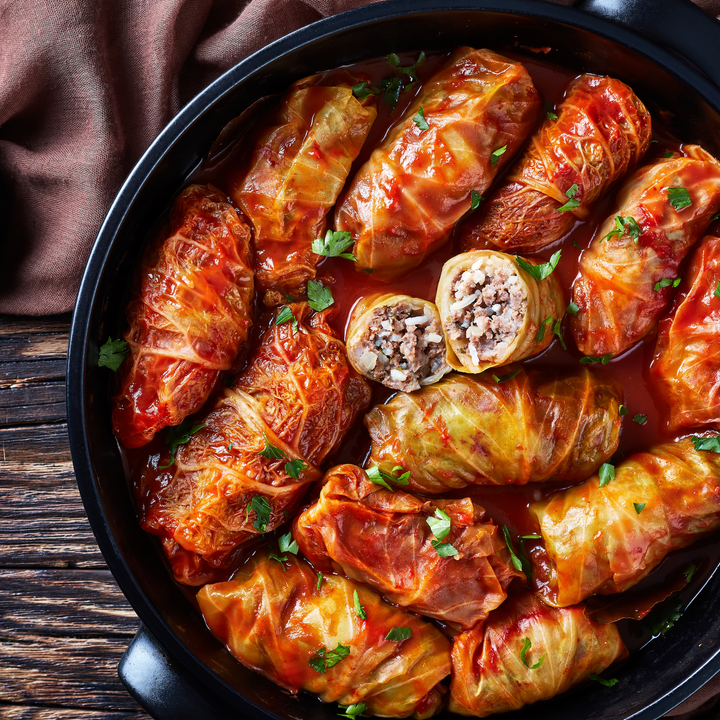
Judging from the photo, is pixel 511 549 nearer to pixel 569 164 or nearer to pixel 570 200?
pixel 570 200

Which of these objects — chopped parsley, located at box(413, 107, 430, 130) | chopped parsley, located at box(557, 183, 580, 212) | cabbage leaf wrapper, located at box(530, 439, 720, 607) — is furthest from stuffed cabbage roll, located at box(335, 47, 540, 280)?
cabbage leaf wrapper, located at box(530, 439, 720, 607)

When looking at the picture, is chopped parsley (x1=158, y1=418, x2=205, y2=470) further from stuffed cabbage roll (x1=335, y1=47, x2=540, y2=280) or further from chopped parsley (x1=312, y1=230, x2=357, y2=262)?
stuffed cabbage roll (x1=335, y1=47, x2=540, y2=280)

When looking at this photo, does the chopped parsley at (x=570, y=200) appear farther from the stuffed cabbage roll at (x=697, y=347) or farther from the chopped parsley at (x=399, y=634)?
the chopped parsley at (x=399, y=634)

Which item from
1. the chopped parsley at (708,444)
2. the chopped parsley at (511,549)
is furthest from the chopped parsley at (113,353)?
the chopped parsley at (708,444)

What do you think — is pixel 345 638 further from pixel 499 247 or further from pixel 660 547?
pixel 499 247

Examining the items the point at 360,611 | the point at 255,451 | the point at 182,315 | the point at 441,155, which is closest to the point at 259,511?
the point at 255,451
